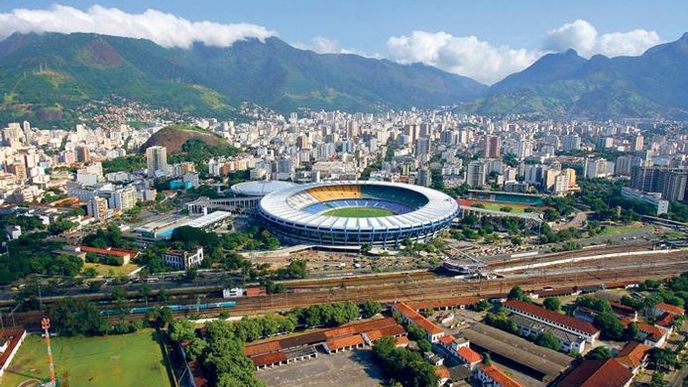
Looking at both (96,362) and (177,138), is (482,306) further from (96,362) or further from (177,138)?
(177,138)

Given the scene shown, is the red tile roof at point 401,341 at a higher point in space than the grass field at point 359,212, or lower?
lower

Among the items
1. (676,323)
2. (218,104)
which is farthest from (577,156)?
(218,104)

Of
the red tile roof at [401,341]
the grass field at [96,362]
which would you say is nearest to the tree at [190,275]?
the grass field at [96,362]

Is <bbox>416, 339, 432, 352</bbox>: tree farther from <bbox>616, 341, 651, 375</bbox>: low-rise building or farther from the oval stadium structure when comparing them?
the oval stadium structure

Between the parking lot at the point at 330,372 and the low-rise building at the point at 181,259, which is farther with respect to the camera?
the low-rise building at the point at 181,259

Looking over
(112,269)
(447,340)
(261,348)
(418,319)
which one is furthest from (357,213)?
(261,348)

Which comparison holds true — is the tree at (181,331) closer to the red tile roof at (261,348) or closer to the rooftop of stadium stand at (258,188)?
the red tile roof at (261,348)

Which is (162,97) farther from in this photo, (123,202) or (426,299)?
(426,299)
